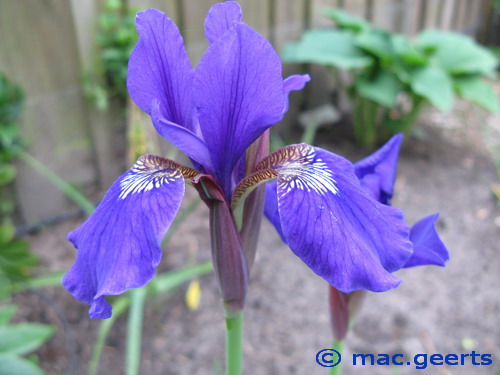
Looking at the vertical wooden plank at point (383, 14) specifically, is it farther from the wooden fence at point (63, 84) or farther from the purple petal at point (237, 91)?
the purple petal at point (237, 91)

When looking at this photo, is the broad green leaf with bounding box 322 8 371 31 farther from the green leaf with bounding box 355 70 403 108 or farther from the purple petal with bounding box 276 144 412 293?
the purple petal with bounding box 276 144 412 293

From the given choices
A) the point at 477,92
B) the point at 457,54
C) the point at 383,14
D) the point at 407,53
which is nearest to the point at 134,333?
the point at 407,53

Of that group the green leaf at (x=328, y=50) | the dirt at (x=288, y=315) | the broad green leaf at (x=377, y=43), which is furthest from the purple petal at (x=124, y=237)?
the broad green leaf at (x=377, y=43)

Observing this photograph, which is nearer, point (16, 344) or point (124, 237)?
point (124, 237)

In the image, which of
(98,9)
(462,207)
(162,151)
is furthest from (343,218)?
(462,207)

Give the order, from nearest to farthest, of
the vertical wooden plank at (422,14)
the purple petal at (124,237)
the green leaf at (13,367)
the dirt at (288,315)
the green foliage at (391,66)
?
the purple petal at (124,237), the green leaf at (13,367), the dirt at (288,315), the green foliage at (391,66), the vertical wooden plank at (422,14)

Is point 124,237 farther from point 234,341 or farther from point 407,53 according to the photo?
point 407,53

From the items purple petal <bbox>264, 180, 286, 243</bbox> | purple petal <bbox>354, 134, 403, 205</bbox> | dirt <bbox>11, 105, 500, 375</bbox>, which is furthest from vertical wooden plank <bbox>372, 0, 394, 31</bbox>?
purple petal <bbox>264, 180, 286, 243</bbox>
